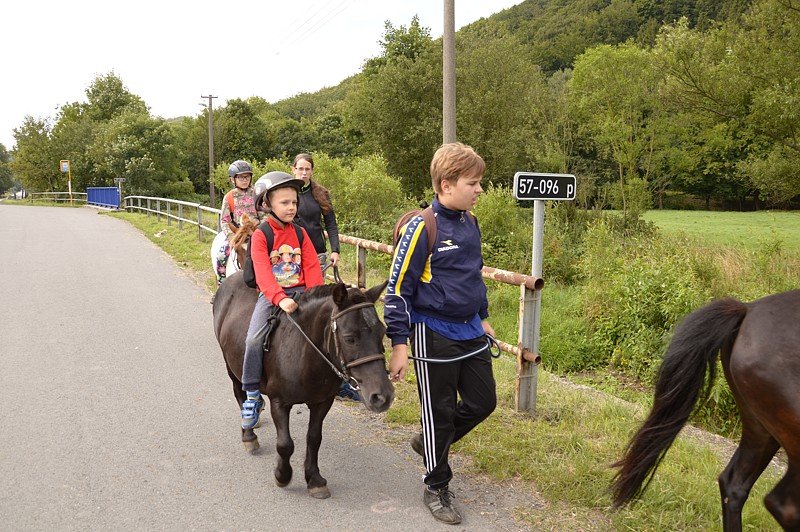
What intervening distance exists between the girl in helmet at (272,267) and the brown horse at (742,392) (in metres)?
2.11

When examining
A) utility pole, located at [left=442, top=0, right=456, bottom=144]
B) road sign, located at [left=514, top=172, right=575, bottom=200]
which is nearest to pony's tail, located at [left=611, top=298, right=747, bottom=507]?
road sign, located at [left=514, top=172, right=575, bottom=200]

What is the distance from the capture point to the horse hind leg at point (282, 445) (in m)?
3.63

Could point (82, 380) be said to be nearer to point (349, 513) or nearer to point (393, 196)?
point (349, 513)

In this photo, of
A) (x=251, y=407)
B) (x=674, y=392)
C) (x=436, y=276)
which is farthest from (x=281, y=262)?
(x=674, y=392)

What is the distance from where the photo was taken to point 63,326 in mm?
7785

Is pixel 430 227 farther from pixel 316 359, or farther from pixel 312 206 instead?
pixel 312 206

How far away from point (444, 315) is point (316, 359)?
83 cm

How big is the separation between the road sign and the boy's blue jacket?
1194 millimetres

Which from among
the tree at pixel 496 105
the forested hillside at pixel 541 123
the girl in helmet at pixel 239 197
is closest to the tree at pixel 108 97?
the forested hillside at pixel 541 123

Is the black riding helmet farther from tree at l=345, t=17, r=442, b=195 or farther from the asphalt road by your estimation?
tree at l=345, t=17, r=442, b=195

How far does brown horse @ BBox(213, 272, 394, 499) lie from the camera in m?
3.10

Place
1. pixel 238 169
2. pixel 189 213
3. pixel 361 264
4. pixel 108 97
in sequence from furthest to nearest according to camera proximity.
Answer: pixel 108 97 < pixel 189 213 < pixel 361 264 < pixel 238 169

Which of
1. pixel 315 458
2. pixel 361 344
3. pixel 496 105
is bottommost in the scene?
pixel 315 458

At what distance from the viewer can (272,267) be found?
403 cm
